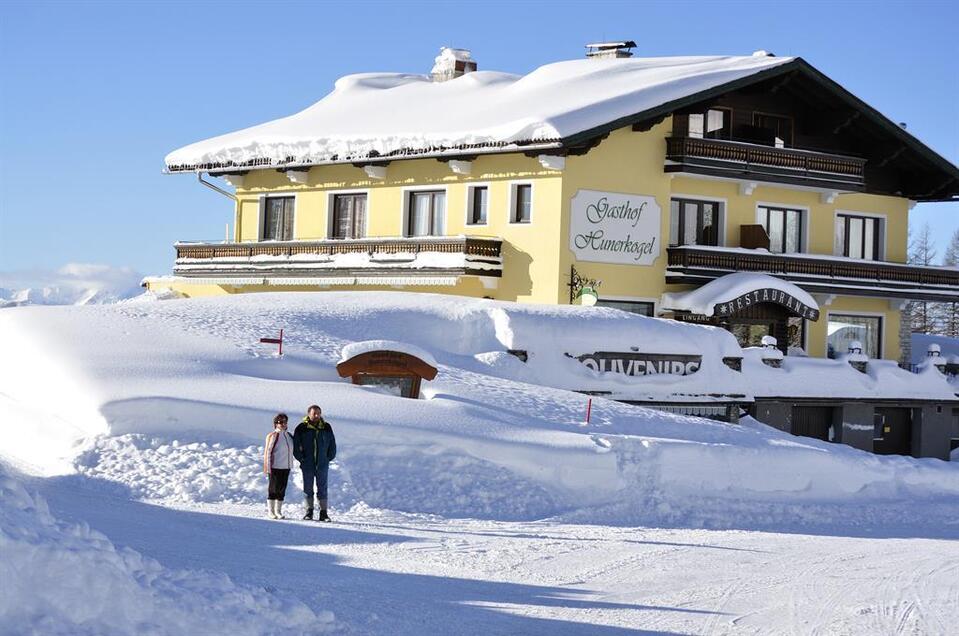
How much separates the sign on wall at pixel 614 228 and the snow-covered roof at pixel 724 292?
1376 millimetres

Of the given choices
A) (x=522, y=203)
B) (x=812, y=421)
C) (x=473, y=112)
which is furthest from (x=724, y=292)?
(x=473, y=112)

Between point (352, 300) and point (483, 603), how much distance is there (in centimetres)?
1858

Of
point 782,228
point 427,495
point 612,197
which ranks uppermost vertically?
point 612,197

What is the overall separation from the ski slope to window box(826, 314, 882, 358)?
9996mm

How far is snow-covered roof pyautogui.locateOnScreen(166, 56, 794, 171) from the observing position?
35.6 meters

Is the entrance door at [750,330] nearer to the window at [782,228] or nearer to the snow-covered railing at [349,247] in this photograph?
the window at [782,228]

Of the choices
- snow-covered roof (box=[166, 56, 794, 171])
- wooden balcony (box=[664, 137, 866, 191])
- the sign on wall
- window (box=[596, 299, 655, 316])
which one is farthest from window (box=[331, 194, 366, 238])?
wooden balcony (box=[664, 137, 866, 191])

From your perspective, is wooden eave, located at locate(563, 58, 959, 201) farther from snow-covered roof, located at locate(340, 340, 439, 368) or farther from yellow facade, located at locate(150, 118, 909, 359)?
snow-covered roof, located at locate(340, 340, 439, 368)

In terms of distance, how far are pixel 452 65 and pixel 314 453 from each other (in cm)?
3092

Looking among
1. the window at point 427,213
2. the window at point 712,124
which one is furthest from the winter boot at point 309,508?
the window at point 712,124

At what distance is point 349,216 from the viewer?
1613 inches

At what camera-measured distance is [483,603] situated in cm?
1348

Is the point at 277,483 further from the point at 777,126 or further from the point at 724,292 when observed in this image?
the point at 777,126

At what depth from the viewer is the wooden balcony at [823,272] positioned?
37469 mm
